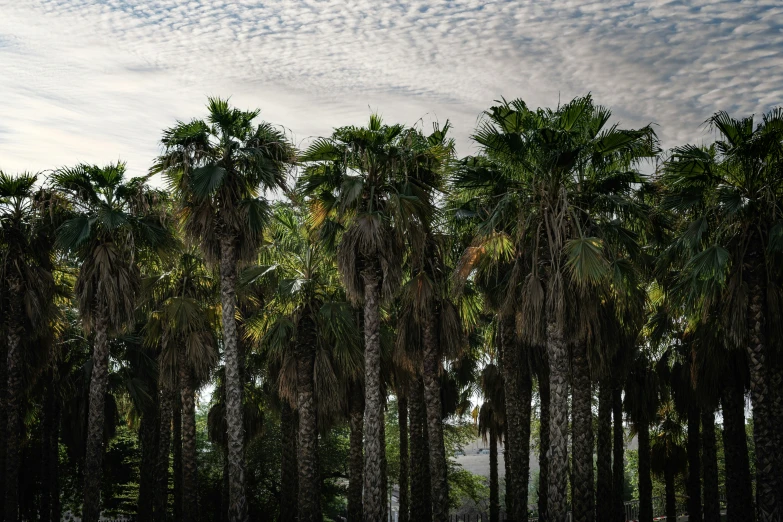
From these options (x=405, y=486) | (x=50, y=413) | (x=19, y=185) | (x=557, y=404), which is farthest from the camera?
(x=405, y=486)

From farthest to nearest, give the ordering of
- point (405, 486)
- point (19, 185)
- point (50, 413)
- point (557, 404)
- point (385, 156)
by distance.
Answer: point (405, 486), point (50, 413), point (19, 185), point (385, 156), point (557, 404)

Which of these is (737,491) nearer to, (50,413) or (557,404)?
(557,404)

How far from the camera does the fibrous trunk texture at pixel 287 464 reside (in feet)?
97.7

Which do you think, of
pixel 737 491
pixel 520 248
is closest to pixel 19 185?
pixel 520 248

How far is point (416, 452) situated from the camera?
29250mm

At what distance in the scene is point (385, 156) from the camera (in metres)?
21.6

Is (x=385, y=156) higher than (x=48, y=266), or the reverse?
(x=385, y=156)

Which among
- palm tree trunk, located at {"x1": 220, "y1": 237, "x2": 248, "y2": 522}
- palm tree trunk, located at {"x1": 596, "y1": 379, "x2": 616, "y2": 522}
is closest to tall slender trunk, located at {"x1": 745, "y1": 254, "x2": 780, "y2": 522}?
palm tree trunk, located at {"x1": 596, "y1": 379, "x2": 616, "y2": 522}

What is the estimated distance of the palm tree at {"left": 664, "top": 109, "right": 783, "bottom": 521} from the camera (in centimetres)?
1916

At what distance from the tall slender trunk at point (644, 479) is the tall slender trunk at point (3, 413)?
2220 cm

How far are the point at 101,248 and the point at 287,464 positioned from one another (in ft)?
34.9

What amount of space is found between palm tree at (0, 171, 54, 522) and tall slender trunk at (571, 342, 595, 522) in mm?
15152

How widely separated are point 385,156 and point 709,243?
27.2ft

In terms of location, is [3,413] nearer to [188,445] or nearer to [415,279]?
[188,445]
